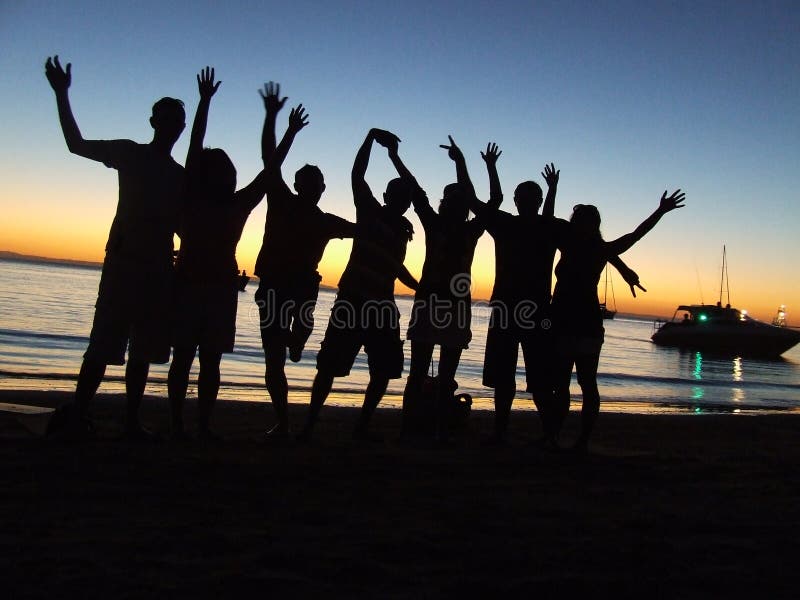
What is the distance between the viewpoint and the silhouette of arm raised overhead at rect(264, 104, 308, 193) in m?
4.38

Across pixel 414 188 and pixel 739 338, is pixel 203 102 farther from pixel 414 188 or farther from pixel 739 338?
pixel 739 338

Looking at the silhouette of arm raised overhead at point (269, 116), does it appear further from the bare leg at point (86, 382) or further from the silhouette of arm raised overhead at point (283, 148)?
the bare leg at point (86, 382)

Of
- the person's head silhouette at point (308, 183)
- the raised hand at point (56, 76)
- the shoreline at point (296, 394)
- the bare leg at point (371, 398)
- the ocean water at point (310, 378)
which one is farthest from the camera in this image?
the ocean water at point (310, 378)

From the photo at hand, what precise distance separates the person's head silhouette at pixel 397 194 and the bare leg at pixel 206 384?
5.07 ft

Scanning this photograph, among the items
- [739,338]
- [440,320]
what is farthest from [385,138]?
[739,338]

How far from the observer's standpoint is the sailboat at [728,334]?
38.1m

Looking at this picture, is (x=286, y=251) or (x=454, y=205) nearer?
(x=286, y=251)

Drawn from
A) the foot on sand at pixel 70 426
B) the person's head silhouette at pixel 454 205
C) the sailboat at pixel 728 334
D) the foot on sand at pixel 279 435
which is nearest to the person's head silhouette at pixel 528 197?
the person's head silhouette at pixel 454 205

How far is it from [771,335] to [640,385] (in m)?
24.8

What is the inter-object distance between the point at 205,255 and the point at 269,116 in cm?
104

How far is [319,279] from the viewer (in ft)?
15.5

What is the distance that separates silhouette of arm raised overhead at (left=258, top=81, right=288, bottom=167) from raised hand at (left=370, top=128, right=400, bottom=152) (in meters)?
0.65

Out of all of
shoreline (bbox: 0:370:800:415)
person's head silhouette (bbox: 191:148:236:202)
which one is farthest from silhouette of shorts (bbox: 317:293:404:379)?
shoreline (bbox: 0:370:800:415)

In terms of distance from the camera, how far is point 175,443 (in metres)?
4.16
